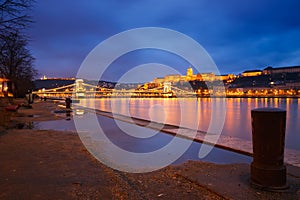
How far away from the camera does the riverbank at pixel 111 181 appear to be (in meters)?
3.97

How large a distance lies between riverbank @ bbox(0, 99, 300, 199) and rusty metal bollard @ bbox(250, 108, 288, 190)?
176 mm

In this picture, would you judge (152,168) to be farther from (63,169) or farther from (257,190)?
(257,190)

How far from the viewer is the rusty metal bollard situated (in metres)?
4.20

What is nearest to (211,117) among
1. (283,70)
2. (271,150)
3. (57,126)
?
(57,126)

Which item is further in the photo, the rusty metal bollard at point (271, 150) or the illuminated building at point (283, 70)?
the illuminated building at point (283, 70)

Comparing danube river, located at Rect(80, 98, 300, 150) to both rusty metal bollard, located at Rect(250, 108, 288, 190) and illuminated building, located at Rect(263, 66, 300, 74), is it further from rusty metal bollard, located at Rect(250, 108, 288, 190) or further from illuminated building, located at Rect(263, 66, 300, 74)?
illuminated building, located at Rect(263, 66, 300, 74)

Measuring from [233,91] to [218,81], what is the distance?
1360 cm

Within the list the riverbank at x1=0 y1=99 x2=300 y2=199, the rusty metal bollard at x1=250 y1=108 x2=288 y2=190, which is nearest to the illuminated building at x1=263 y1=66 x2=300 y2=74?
the riverbank at x1=0 y1=99 x2=300 y2=199

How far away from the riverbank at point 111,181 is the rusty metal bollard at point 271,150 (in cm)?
18

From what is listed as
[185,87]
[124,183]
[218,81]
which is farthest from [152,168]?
[218,81]

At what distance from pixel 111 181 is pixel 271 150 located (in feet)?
8.32

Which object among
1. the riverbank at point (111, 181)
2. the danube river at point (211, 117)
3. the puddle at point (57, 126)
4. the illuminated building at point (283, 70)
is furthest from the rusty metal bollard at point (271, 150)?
the illuminated building at point (283, 70)

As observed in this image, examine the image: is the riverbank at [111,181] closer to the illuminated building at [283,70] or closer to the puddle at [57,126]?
the puddle at [57,126]

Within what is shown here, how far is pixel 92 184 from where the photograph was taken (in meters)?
4.45
